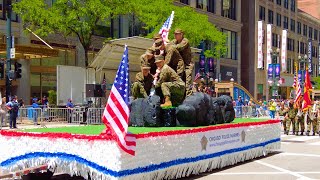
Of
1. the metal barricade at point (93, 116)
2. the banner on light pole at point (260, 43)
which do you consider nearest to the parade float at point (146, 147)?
the metal barricade at point (93, 116)

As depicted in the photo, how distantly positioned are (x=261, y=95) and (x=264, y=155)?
180 ft

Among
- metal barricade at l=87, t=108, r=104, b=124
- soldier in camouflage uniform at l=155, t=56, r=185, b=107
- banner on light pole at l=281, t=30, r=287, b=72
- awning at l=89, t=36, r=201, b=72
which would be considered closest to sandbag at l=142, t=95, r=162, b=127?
soldier in camouflage uniform at l=155, t=56, r=185, b=107

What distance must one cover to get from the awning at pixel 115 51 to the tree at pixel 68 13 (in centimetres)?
296

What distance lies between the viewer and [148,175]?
28.4ft

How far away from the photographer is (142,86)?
12289mm

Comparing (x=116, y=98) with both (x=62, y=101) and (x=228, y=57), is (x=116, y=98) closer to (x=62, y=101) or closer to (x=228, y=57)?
(x=62, y=101)

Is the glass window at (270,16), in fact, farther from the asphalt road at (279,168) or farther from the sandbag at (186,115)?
the sandbag at (186,115)

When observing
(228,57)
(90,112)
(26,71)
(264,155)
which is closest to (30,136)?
(264,155)

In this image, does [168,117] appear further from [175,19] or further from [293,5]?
[293,5]

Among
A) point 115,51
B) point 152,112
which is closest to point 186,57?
point 152,112

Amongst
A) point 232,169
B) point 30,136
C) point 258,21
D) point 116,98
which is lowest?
point 232,169

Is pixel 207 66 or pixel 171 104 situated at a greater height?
A: pixel 207 66

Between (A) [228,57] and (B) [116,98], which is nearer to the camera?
(B) [116,98]

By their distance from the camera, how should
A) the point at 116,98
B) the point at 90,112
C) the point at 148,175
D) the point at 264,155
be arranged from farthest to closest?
the point at 90,112 < the point at 264,155 < the point at 148,175 < the point at 116,98
